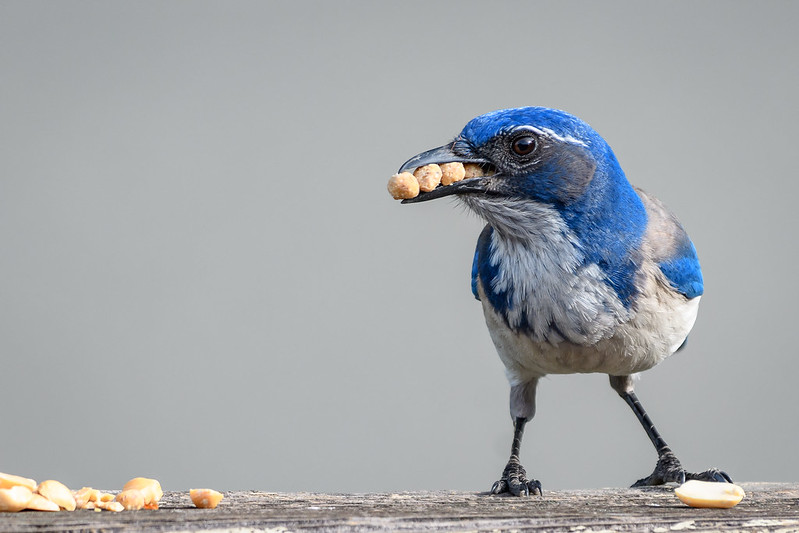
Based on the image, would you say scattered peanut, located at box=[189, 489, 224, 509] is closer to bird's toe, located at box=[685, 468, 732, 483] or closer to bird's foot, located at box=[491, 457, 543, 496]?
bird's foot, located at box=[491, 457, 543, 496]

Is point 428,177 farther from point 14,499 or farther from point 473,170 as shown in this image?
point 14,499

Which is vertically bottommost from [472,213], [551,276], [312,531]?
[312,531]

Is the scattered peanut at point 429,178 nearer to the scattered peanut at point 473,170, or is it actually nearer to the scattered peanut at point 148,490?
the scattered peanut at point 473,170

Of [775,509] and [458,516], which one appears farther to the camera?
[775,509]

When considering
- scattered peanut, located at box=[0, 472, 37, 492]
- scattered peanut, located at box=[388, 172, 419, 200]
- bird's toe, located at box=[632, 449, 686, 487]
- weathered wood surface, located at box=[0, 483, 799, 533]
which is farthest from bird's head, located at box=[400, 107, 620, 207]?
scattered peanut, located at box=[0, 472, 37, 492]

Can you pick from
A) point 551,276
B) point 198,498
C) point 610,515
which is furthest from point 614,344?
point 198,498

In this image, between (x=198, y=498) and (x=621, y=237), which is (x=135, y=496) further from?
(x=621, y=237)

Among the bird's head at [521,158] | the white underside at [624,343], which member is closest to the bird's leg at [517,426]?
the white underside at [624,343]
